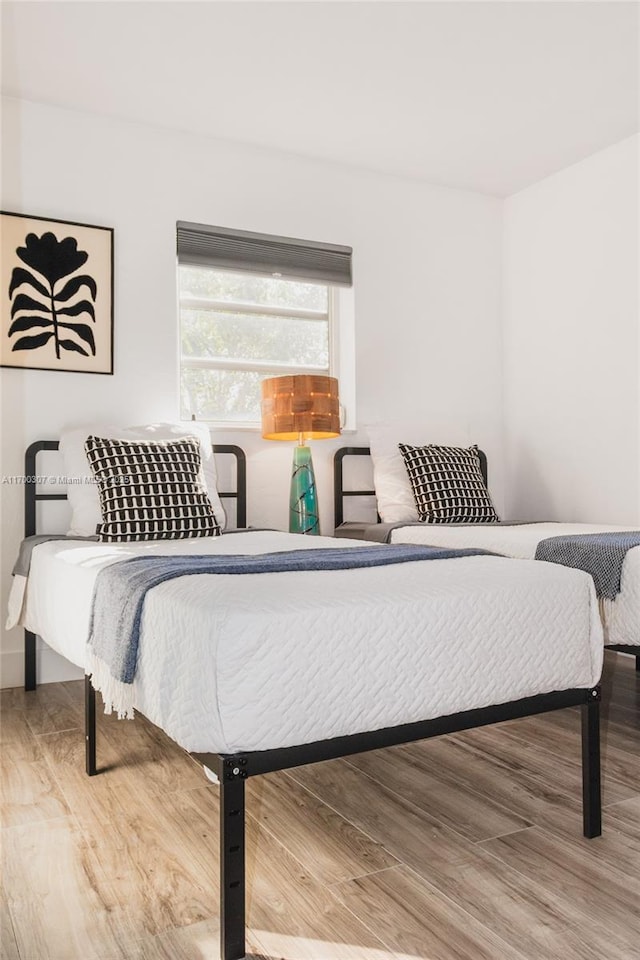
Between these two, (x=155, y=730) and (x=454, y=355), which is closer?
(x=155, y=730)

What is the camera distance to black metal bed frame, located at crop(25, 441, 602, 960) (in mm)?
1318

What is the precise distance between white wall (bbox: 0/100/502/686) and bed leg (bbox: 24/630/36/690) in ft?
0.37

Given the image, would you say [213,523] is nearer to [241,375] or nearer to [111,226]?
[241,375]

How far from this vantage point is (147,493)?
2906 mm

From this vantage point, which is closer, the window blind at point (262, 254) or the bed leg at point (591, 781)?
the bed leg at point (591, 781)

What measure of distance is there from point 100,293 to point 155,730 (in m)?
1.90

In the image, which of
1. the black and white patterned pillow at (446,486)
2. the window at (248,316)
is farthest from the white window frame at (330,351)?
the black and white patterned pillow at (446,486)

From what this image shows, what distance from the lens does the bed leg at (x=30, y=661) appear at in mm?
3186

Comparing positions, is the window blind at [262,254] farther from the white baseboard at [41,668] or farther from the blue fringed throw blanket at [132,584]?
the blue fringed throw blanket at [132,584]

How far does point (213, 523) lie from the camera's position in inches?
119

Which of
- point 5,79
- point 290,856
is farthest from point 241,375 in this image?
point 290,856

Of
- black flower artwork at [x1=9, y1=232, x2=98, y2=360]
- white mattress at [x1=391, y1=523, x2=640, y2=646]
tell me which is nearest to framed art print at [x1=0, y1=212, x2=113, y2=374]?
black flower artwork at [x1=9, y1=232, x2=98, y2=360]

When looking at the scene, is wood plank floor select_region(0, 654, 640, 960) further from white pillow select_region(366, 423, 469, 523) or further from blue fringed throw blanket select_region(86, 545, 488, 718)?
white pillow select_region(366, 423, 469, 523)

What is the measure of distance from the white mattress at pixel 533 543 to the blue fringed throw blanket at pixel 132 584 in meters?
0.58
